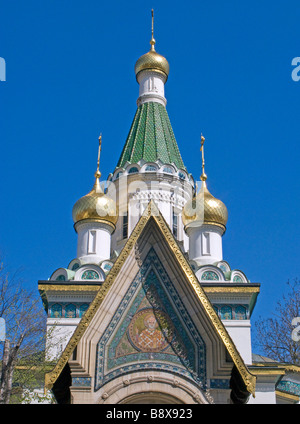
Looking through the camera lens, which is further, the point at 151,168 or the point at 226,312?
the point at 151,168

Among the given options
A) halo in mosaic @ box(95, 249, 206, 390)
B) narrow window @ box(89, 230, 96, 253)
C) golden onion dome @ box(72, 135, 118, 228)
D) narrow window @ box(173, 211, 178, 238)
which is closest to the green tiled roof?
narrow window @ box(173, 211, 178, 238)

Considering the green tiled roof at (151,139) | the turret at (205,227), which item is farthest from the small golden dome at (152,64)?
the turret at (205,227)

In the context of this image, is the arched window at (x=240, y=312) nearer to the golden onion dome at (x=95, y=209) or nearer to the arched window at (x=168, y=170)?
the golden onion dome at (x=95, y=209)

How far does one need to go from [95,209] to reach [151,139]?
16.4 feet

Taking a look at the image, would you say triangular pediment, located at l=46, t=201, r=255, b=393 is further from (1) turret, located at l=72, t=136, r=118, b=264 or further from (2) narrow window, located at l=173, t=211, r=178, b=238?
(2) narrow window, located at l=173, t=211, r=178, b=238

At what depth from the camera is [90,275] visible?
17766 millimetres

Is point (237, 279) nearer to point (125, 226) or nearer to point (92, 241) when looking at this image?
point (92, 241)

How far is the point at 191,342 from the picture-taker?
10289mm

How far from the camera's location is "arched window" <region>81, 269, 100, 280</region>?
58.1 feet

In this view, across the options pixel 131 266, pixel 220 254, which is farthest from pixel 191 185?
pixel 131 266

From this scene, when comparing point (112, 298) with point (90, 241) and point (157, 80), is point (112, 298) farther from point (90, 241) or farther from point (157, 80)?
point (157, 80)

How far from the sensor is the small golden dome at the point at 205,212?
751 inches

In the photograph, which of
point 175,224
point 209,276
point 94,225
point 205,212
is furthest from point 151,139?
point 209,276
